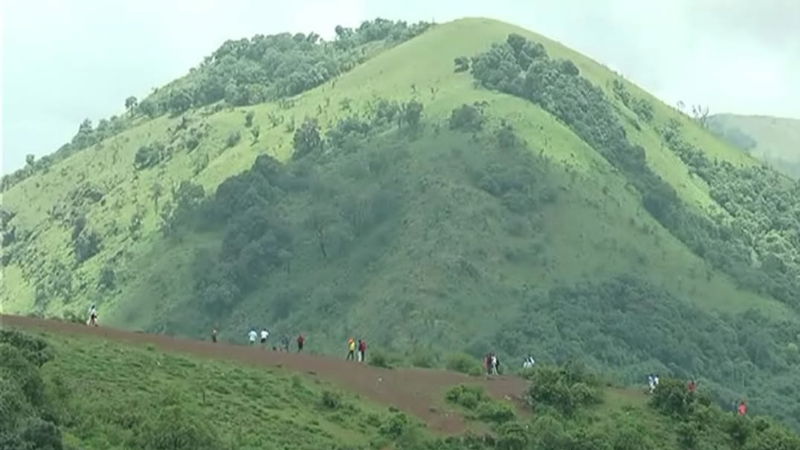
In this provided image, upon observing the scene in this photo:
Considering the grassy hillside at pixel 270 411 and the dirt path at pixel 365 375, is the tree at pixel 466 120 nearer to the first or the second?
the grassy hillside at pixel 270 411

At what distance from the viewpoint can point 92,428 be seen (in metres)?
45.2

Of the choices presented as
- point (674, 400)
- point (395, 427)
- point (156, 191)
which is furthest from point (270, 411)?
point (156, 191)

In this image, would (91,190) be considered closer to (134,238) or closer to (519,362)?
(134,238)

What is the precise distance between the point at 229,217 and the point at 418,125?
24868 millimetres

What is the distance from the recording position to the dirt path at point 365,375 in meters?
59.7

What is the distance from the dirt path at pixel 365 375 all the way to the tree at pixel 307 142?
354 ft

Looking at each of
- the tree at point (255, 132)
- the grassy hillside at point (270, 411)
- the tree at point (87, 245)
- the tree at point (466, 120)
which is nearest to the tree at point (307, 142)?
the tree at point (255, 132)

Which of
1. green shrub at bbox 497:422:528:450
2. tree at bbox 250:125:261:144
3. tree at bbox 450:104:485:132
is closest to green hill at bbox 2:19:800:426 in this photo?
tree at bbox 450:104:485:132

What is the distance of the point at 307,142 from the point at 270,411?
11998cm

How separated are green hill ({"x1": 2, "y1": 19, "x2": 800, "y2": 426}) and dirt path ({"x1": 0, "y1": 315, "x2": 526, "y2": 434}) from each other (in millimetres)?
59976

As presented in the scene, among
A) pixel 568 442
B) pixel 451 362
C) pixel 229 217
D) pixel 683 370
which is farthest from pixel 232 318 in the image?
pixel 568 442

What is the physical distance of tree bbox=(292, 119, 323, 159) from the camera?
173 meters

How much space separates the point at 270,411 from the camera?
5472 cm

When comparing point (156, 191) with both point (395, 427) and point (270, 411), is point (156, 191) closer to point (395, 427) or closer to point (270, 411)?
point (395, 427)
